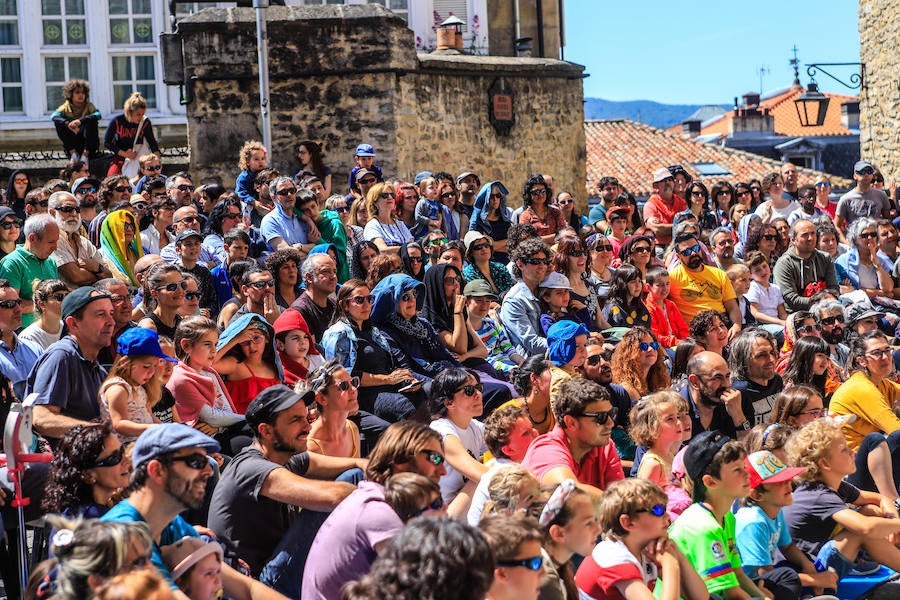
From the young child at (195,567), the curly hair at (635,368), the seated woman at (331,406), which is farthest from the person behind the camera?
the curly hair at (635,368)

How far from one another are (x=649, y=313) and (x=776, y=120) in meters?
51.6

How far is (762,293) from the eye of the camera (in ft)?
39.9

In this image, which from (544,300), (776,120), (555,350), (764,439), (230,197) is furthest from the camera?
(776,120)

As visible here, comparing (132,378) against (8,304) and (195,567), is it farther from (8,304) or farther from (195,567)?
(195,567)

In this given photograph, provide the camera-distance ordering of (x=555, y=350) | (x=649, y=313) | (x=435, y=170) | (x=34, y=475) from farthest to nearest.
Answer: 1. (x=435, y=170)
2. (x=649, y=313)
3. (x=555, y=350)
4. (x=34, y=475)

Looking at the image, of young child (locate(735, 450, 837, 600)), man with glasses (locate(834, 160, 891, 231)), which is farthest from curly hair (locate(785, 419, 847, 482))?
man with glasses (locate(834, 160, 891, 231))

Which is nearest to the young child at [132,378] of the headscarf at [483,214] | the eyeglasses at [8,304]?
the eyeglasses at [8,304]

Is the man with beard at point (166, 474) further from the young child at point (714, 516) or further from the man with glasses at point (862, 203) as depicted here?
the man with glasses at point (862, 203)

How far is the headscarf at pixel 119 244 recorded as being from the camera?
10641 mm

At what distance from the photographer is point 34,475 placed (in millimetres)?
6191

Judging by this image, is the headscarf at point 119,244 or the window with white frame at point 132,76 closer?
the headscarf at point 119,244

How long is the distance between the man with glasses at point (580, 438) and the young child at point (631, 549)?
1005mm

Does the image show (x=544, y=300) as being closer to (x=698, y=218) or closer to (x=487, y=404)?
(x=487, y=404)

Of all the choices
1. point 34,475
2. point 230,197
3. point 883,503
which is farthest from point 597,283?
point 34,475
